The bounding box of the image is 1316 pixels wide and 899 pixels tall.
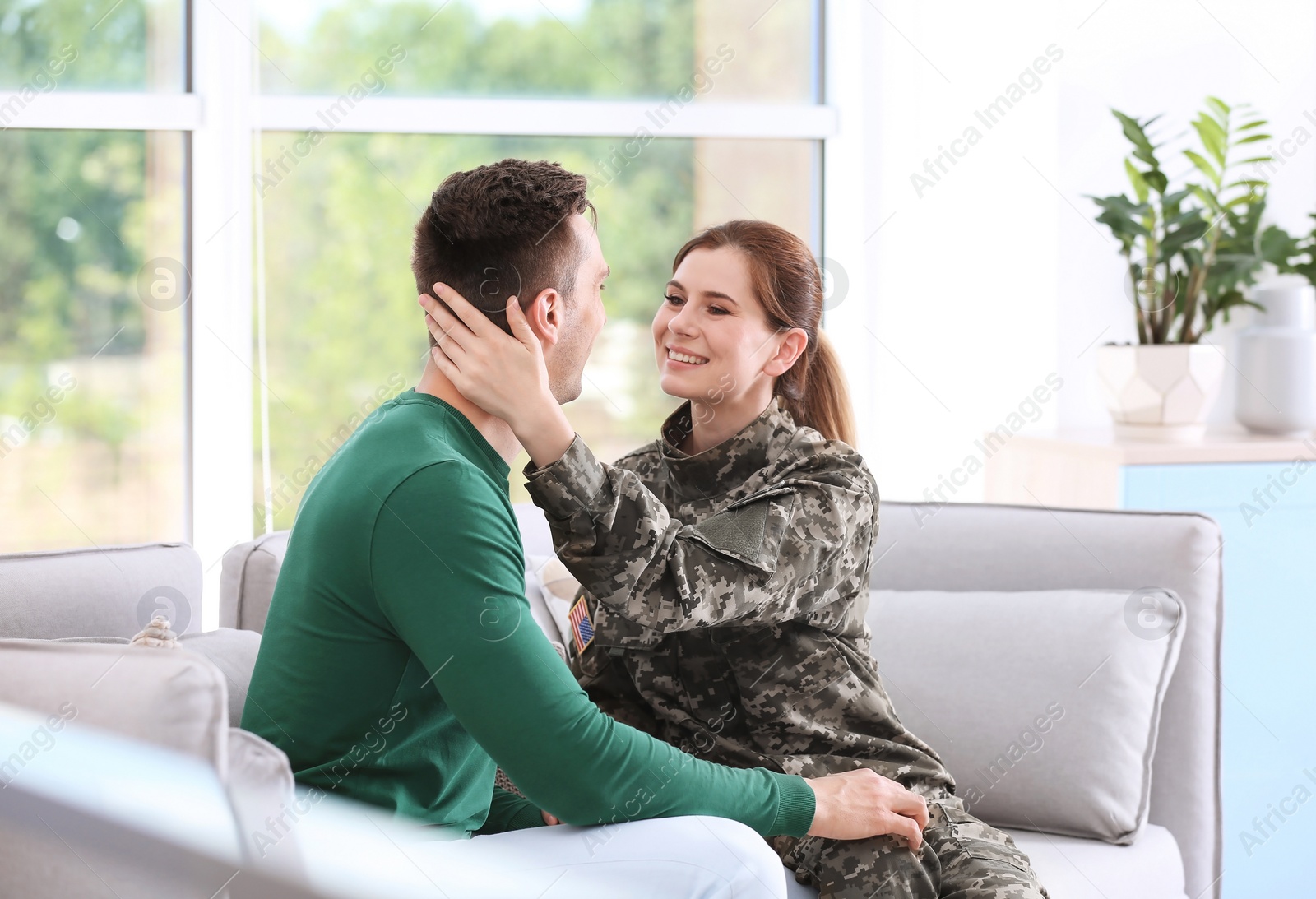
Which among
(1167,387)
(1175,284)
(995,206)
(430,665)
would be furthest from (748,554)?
(995,206)

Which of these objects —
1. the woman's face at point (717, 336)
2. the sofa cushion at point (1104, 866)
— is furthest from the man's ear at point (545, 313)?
the sofa cushion at point (1104, 866)

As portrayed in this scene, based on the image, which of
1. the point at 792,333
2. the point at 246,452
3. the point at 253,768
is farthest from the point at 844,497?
the point at 246,452

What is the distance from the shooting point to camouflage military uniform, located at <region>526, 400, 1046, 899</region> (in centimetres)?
125

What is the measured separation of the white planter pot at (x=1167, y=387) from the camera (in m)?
2.56

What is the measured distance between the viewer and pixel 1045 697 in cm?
176

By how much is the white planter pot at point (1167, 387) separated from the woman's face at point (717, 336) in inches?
54.6

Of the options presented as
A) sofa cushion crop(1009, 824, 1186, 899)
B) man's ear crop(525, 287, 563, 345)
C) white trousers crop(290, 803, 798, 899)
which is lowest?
sofa cushion crop(1009, 824, 1186, 899)

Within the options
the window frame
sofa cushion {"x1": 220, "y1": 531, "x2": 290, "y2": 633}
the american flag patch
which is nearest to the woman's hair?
the american flag patch

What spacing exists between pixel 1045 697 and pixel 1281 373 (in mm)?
1396

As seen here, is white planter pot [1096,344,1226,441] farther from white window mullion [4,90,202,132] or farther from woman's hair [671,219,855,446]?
white window mullion [4,90,202,132]

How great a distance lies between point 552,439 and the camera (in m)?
1.16

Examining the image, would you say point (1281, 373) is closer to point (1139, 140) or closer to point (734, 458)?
point (1139, 140)

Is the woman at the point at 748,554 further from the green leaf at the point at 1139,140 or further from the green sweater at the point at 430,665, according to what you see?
the green leaf at the point at 1139,140

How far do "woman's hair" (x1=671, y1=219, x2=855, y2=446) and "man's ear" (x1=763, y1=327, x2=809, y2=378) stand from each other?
0.01 metres
